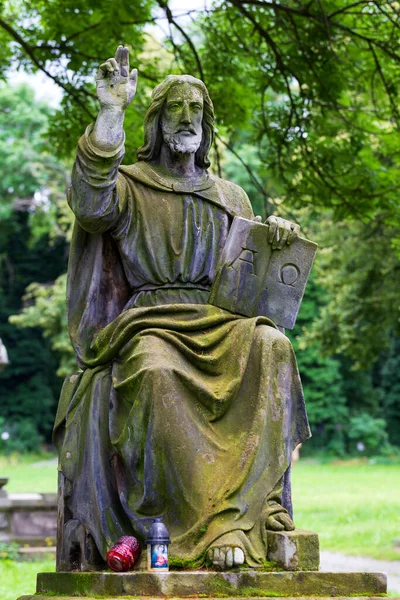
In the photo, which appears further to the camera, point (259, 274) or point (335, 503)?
point (335, 503)

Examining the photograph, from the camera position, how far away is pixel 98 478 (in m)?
6.06

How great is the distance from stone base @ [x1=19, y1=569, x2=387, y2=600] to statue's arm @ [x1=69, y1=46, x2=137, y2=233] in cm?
188

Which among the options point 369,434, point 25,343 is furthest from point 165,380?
point 25,343

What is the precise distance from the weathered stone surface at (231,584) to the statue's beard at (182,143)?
7.75 feet

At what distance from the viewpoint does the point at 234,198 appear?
690 cm

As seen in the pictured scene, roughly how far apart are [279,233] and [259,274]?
0.24 m

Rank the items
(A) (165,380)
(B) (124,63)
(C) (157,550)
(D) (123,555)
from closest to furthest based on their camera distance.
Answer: (C) (157,550) < (D) (123,555) < (A) (165,380) < (B) (124,63)

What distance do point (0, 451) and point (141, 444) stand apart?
119ft

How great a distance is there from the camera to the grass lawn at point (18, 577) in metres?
10.3

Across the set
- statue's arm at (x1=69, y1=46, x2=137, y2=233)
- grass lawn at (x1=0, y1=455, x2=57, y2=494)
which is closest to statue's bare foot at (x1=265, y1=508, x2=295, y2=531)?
statue's arm at (x1=69, y1=46, x2=137, y2=233)

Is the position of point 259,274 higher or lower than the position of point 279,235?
lower

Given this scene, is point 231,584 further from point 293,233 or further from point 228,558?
point 293,233

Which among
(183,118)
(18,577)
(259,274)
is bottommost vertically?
(18,577)

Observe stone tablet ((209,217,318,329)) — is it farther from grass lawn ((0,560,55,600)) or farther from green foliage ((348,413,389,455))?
green foliage ((348,413,389,455))
